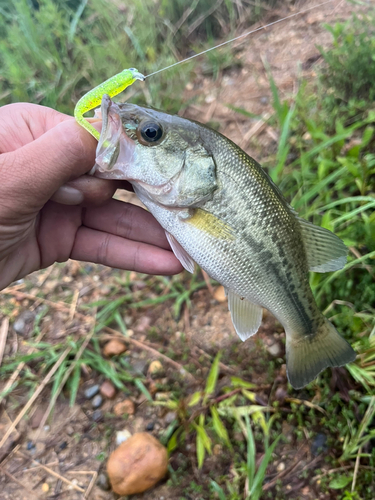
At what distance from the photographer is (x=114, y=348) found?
2.96 metres

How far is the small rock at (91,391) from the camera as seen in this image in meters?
2.78

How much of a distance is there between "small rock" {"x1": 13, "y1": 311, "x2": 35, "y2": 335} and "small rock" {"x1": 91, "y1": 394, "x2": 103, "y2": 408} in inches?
36.2

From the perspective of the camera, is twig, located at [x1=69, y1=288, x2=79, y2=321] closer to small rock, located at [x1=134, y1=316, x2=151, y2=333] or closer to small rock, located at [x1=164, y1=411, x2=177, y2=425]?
small rock, located at [x1=134, y1=316, x2=151, y2=333]

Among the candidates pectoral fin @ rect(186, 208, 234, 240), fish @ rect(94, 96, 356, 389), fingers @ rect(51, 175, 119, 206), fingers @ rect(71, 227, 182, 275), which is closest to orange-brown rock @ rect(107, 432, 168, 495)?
fish @ rect(94, 96, 356, 389)

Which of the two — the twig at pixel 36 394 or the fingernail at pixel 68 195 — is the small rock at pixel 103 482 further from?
the fingernail at pixel 68 195

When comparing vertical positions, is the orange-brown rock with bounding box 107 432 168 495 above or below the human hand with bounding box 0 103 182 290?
below

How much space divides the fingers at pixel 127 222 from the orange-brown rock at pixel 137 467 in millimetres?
1314

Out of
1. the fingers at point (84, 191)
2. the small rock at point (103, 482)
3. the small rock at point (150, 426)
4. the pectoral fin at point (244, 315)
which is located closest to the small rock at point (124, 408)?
the small rock at point (150, 426)

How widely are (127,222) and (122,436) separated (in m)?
1.53

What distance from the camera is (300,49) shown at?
4.45 m

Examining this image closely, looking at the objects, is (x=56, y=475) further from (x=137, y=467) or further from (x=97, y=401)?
(x=137, y=467)

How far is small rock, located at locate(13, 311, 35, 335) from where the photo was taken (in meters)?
3.20

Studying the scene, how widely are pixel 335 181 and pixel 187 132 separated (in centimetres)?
169

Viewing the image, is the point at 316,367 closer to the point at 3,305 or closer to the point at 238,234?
the point at 238,234
